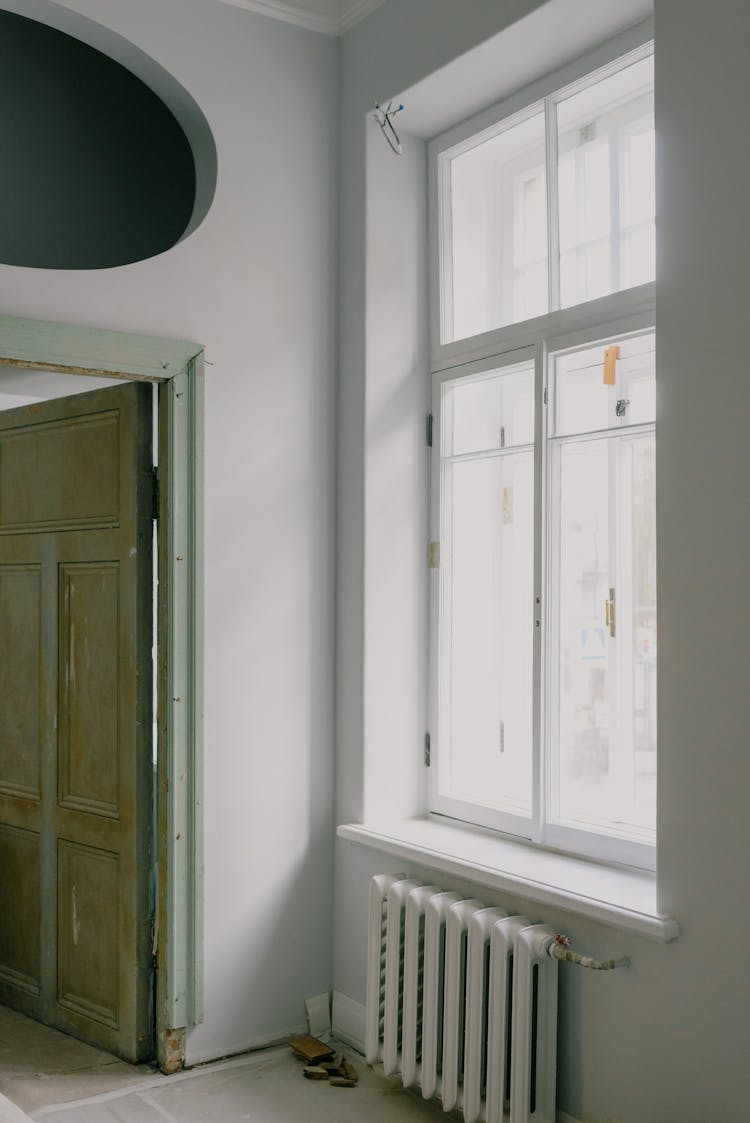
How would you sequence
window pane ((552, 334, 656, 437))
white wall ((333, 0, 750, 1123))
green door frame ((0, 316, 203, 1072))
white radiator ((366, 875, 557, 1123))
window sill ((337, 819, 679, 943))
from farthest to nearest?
1. green door frame ((0, 316, 203, 1072))
2. window pane ((552, 334, 656, 437))
3. white radiator ((366, 875, 557, 1123))
4. window sill ((337, 819, 679, 943))
5. white wall ((333, 0, 750, 1123))

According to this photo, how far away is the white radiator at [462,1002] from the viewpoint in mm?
2527

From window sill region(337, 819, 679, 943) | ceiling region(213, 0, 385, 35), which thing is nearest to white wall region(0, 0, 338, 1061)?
ceiling region(213, 0, 385, 35)

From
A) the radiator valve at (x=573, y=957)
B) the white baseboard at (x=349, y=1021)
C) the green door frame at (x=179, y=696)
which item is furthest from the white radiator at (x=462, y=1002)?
the green door frame at (x=179, y=696)

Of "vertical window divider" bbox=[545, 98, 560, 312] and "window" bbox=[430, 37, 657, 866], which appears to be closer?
"window" bbox=[430, 37, 657, 866]

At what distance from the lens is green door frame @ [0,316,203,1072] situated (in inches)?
121

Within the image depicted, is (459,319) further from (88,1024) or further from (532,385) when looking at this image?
(88,1024)

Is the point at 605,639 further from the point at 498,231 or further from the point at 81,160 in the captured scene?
the point at 81,160

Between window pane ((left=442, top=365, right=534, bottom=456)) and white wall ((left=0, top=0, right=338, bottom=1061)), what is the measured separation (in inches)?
16.4

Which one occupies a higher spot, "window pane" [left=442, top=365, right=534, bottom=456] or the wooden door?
"window pane" [left=442, top=365, right=534, bottom=456]

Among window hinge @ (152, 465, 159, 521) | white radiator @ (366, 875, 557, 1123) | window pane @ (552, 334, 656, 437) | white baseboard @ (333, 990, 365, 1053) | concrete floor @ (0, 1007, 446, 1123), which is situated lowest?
concrete floor @ (0, 1007, 446, 1123)

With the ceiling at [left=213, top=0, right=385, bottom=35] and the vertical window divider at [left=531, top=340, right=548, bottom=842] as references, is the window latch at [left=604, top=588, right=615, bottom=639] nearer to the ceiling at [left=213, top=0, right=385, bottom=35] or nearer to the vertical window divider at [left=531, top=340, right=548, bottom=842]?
the vertical window divider at [left=531, top=340, right=548, bottom=842]

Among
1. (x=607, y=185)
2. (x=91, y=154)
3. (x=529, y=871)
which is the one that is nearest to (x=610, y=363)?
(x=607, y=185)

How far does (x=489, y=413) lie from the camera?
325cm

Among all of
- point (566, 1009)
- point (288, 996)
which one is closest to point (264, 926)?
point (288, 996)
